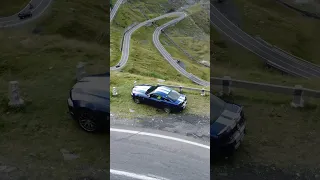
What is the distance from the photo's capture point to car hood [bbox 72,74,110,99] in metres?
7.45

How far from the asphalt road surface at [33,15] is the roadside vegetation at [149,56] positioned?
16075 mm

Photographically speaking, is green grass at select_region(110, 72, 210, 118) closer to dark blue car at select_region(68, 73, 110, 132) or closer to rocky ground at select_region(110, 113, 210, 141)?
rocky ground at select_region(110, 113, 210, 141)

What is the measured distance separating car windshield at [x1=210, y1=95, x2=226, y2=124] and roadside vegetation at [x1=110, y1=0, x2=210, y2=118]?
0.69 metres

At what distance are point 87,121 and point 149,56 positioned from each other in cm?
1085

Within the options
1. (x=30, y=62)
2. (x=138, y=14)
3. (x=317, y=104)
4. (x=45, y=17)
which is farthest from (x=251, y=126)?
(x=45, y=17)

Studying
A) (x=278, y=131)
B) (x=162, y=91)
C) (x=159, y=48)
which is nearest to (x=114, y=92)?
(x=162, y=91)

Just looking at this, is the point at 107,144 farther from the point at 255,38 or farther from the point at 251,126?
the point at 255,38

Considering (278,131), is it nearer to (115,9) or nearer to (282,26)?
(115,9)

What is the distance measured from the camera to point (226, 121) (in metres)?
6.76

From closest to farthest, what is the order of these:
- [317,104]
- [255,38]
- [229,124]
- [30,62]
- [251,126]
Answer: [229,124] < [251,126] < [317,104] < [30,62] < [255,38]

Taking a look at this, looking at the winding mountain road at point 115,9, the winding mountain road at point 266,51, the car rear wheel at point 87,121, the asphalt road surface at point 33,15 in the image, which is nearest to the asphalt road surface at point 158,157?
the car rear wheel at point 87,121

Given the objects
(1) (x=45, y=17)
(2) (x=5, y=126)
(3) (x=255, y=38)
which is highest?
(2) (x=5, y=126)

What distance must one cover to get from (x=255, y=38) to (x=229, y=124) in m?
37.4

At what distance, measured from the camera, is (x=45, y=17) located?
113 ft
